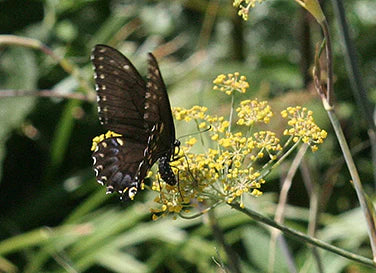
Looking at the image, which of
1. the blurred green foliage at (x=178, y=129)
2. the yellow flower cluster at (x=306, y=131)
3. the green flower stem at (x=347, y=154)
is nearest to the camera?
the green flower stem at (x=347, y=154)

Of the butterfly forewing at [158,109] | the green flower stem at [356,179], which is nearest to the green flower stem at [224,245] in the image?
the butterfly forewing at [158,109]

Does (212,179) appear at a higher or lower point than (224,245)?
higher

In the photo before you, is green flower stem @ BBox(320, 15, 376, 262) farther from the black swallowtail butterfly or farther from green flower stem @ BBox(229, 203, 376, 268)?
the black swallowtail butterfly

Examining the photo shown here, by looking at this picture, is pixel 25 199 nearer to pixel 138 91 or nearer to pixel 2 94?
pixel 2 94

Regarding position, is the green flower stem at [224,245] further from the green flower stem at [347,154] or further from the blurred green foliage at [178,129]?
the blurred green foliage at [178,129]

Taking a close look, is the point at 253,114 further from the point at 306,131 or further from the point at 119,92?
the point at 119,92

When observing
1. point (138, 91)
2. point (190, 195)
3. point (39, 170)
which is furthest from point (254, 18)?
point (190, 195)

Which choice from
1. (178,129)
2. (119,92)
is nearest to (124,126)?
(119,92)

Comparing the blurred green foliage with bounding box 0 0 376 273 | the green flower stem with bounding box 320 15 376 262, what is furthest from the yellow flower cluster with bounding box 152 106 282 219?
the blurred green foliage with bounding box 0 0 376 273
